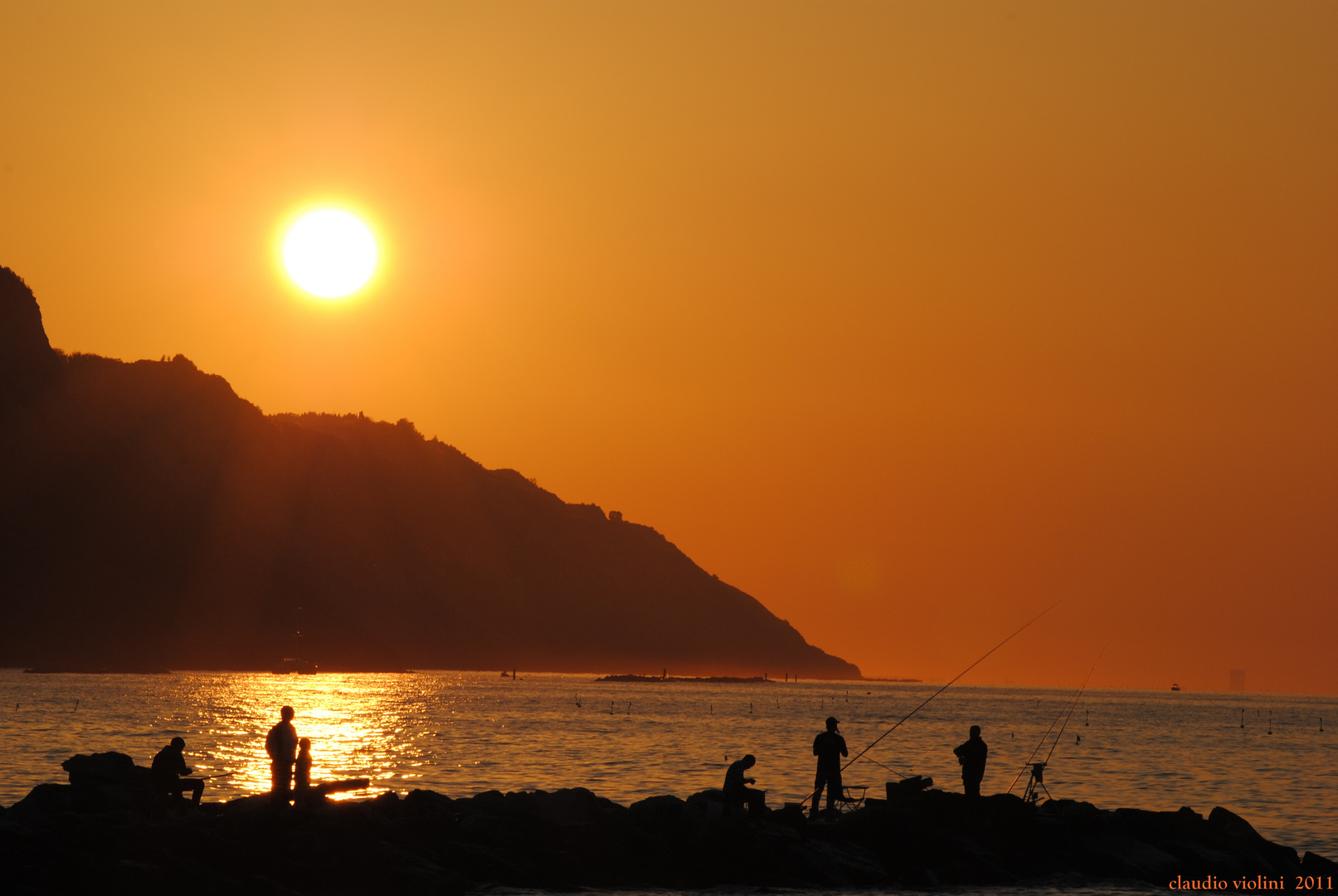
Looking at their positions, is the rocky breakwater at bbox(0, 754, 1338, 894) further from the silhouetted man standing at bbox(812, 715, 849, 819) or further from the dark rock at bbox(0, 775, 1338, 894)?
the silhouetted man standing at bbox(812, 715, 849, 819)

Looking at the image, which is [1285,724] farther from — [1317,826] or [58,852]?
[58,852]

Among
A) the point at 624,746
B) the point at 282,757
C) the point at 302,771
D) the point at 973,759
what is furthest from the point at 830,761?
the point at 624,746

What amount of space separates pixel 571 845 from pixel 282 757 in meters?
5.87

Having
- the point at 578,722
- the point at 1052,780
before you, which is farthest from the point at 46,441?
the point at 1052,780

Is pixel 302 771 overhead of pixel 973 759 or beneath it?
beneath

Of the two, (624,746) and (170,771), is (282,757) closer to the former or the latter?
(170,771)

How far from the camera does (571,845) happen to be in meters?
27.0

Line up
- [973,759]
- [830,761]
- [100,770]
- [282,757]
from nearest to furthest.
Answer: [282,757]
[973,759]
[830,761]
[100,770]

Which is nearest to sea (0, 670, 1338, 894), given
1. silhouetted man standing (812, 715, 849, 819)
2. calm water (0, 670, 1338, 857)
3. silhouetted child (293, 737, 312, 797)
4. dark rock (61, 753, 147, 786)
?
calm water (0, 670, 1338, 857)

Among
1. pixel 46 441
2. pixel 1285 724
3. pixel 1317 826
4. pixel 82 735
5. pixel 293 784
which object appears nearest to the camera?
pixel 293 784

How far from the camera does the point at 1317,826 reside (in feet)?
127

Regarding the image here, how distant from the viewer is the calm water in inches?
1786

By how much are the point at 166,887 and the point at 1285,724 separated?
138m

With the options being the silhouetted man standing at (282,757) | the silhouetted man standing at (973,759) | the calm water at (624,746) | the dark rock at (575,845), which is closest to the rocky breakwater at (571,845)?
the dark rock at (575,845)
